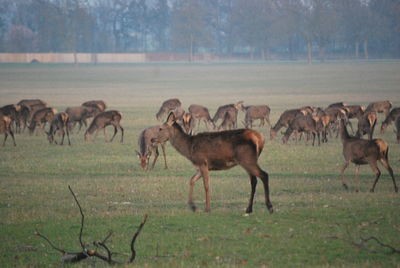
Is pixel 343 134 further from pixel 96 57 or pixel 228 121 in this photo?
pixel 96 57

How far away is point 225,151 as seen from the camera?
38.2ft

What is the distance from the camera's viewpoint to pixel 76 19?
13325cm

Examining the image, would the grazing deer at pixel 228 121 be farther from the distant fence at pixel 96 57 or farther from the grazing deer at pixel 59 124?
the distant fence at pixel 96 57

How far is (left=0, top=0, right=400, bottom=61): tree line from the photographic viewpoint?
426 ft

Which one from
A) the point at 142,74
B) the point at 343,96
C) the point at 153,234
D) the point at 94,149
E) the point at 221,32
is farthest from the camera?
the point at 221,32

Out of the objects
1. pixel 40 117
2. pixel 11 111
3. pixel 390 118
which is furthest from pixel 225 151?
pixel 11 111

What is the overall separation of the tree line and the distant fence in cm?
178

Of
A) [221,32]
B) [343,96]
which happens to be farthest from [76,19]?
[343,96]

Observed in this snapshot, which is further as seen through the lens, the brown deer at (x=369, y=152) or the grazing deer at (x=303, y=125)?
the grazing deer at (x=303, y=125)

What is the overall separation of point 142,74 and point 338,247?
87.5 meters

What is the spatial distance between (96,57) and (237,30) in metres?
28.0

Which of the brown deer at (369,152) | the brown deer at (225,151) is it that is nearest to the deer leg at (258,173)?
the brown deer at (225,151)

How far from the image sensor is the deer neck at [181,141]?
39.9ft

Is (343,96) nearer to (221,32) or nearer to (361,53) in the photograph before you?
(361,53)
